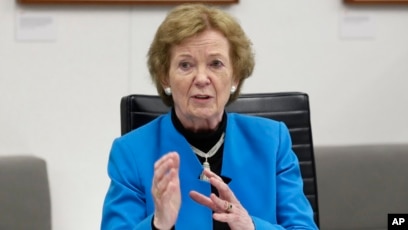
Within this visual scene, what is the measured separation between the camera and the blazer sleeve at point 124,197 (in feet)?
7.23

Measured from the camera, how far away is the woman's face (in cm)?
227

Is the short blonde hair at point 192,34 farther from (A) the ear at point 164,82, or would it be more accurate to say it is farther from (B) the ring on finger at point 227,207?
(B) the ring on finger at point 227,207

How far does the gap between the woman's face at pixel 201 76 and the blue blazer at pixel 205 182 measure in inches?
3.7

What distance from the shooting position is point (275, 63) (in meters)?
3.97

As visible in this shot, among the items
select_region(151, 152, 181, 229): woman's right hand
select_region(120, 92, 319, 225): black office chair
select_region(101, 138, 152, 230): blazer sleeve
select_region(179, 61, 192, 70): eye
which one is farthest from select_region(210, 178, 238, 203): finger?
select_region(120, 92, 319, 225): black office chair

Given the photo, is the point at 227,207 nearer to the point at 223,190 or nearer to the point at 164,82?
the point at 223,190

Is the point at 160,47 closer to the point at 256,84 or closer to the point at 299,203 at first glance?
the point at 299,203

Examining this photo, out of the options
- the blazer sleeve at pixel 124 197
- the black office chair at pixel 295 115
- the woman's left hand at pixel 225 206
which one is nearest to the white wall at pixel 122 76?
the black office chair at pixel 295 115

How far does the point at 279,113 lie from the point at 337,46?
129cm

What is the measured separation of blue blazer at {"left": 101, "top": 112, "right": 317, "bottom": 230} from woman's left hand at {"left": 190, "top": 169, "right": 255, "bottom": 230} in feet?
0.41

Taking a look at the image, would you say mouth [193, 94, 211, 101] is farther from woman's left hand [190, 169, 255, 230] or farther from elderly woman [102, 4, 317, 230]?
woman's left hand [190, 169, 255, 230]

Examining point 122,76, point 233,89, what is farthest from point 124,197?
point 122,76

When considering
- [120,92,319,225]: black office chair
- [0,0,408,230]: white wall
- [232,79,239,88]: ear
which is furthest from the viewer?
[0,0,408,230]: white wall

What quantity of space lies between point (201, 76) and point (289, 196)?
392mm
